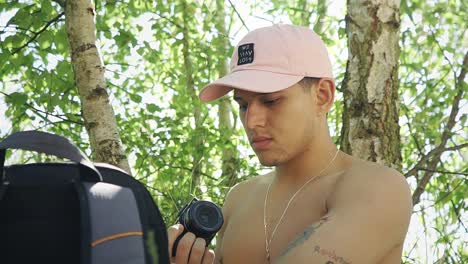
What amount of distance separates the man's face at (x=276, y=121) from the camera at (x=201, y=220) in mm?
336

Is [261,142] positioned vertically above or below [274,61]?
below

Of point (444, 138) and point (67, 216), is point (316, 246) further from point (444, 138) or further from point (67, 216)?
point (444, 138)

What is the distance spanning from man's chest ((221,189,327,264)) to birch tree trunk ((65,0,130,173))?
4.31ft

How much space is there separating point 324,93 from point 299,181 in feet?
1.12

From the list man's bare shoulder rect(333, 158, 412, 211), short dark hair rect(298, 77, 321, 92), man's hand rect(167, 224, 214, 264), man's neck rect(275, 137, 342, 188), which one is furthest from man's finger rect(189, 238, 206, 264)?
short dark hair rect(298, 77, 321, 92)

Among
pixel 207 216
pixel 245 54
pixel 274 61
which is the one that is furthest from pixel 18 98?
pixel 207 216

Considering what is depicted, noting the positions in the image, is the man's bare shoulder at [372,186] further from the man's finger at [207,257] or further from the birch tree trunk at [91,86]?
the birch tree trunk at [91,86]

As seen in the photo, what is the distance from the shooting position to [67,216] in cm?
176

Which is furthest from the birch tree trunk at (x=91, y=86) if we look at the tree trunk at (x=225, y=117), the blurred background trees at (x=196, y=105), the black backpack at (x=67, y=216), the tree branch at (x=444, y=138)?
the tree branch at (x=444, y=138)

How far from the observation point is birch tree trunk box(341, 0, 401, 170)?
4.51 meters

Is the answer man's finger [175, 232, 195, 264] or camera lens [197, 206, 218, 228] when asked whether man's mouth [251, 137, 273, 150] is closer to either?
camera lens [197, 206, 218, 228]

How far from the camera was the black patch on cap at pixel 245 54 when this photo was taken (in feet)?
10.1

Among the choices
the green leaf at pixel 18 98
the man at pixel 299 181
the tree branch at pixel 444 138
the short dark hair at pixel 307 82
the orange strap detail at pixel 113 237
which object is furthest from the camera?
the tree branch at pixel 444 138

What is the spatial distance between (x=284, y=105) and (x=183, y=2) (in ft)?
21.4
